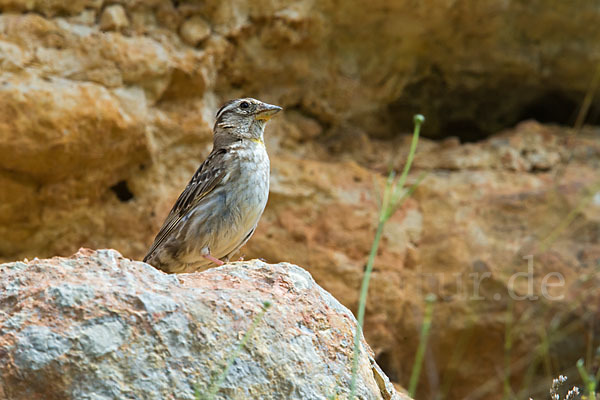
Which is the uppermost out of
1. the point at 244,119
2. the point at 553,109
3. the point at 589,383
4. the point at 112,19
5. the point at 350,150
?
the point at 112,19

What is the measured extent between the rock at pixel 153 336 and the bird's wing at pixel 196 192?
2183 millimetres

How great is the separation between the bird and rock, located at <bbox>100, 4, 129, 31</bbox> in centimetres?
203

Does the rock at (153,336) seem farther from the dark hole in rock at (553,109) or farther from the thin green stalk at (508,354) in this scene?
the dark hole in rock at (553,109)

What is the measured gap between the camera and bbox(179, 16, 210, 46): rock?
8.25m

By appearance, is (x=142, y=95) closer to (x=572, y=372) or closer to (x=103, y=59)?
(x=103, y=59)

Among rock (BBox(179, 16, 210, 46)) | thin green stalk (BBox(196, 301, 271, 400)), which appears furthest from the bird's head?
thin green stalk (BBox(196, 301, 271, 400))

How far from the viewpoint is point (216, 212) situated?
6.32 metres

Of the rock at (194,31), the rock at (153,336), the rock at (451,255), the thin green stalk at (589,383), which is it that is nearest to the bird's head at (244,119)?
the rock at (194,31)

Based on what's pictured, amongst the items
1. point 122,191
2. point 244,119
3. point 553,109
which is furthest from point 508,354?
point 553,109

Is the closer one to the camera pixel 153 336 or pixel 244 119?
pixel 153 336

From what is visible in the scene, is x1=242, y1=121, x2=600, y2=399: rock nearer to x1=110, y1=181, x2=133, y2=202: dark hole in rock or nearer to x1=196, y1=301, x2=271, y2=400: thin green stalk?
x1=110, y1=181, x2=133, y2=202: dark hole in rock

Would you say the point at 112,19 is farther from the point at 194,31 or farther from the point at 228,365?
the point at 228,365

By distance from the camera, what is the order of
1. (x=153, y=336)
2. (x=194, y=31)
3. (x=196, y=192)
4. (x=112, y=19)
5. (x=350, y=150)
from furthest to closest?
(x=350, y=150), (x=194, y=31), (x=112, y=19), (x=196, y=192), (x=153, y=336)

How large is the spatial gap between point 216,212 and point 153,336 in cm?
269
